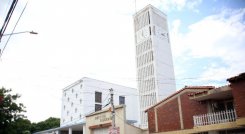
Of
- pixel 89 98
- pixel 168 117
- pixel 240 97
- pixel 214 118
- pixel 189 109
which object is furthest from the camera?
pixel 89 98

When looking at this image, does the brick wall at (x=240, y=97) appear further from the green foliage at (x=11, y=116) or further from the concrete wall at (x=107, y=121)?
the green foliage at (x=11, y=116)

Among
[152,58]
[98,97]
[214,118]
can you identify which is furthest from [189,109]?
[152,58]

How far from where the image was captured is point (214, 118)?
19812 millimetres

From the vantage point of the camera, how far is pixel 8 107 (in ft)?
91.0

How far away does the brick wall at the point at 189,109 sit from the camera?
2047cm

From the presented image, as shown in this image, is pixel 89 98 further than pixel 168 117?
Yes

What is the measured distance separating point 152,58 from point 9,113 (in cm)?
4757

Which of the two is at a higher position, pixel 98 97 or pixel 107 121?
pixel 98 97

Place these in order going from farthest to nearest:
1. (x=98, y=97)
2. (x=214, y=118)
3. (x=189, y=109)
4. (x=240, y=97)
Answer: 1. (x=98, y=97)
2. (x=189, y=109)
3. (x=214, y=118)
4. (x=240, y=97)

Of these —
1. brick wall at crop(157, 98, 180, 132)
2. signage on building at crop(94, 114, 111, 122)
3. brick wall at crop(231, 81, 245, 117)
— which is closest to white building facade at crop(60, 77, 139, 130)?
signage on building at crop(94, 114, 111, 122)

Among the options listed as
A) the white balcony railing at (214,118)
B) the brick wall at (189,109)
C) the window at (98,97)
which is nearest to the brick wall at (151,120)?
the brick wall at (189,109)

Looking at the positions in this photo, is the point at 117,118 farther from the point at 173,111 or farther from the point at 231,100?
the point at 231,100

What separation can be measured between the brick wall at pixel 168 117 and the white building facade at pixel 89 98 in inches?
1433

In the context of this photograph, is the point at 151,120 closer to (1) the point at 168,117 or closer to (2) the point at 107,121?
(1) the point at 168,117
